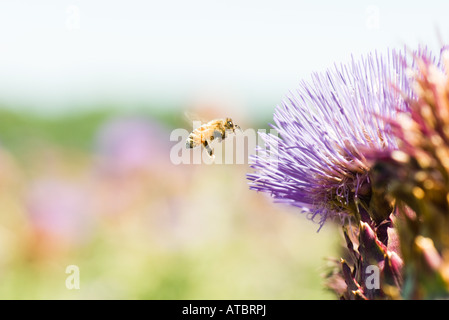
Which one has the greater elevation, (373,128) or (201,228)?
(373,128)

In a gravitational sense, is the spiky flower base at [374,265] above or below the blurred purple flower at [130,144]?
below

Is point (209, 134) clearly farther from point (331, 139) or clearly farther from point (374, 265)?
point (374, 265)

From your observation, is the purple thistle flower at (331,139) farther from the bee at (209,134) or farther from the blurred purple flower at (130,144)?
the blurred purple flower at (130,144)

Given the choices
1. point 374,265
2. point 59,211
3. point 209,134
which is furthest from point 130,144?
point 374,265

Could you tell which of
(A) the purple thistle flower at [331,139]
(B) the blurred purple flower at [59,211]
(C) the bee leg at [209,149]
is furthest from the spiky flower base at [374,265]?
(B) the blurred purple flower at [59,211]

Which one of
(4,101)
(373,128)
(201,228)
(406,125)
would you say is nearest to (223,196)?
(201,228)
